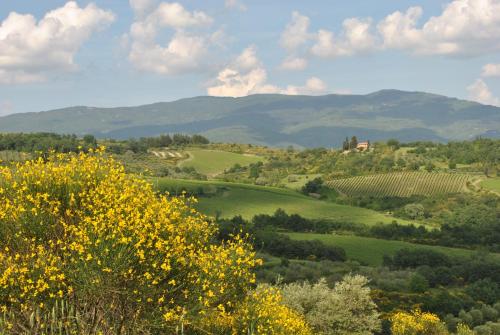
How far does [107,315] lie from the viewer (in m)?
17.7

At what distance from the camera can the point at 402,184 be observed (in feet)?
580

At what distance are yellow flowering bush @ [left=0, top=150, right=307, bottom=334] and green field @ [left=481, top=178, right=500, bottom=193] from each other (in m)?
159

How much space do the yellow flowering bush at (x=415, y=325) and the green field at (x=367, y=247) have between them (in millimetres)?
42604

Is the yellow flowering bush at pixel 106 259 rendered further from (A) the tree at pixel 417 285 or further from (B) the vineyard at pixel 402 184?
(B) the vineyard at pixel 402 184

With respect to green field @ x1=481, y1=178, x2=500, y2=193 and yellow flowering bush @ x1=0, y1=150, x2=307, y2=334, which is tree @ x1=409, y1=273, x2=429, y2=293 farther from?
green field @ x1=481, y1=178, x2=500, y2=193

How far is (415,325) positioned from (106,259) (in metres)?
41.0

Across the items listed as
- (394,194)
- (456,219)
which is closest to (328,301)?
(456,219)

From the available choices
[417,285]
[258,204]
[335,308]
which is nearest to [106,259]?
[335,308]

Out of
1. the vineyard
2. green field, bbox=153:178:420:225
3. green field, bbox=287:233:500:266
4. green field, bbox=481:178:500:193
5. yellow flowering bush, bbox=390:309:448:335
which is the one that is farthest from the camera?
the vineyard

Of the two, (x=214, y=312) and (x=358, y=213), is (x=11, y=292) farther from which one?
(x=358, y=213)

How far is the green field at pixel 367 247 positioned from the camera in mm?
99250

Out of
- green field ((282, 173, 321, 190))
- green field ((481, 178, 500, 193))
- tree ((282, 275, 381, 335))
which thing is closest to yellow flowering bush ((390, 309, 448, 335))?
tree ((282, 275, 381, 335))

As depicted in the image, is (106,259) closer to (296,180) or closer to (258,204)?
(258,204)

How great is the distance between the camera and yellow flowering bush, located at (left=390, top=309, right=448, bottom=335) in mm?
50156
